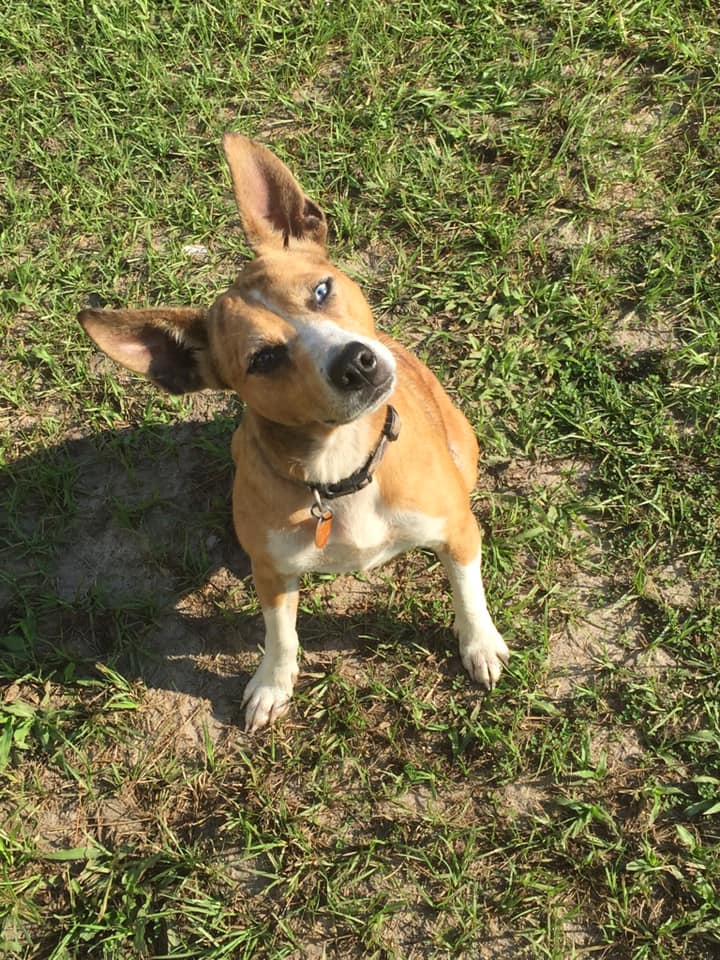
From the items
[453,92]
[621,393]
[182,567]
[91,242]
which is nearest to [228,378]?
[182,567]

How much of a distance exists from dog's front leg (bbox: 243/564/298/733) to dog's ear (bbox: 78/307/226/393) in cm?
98

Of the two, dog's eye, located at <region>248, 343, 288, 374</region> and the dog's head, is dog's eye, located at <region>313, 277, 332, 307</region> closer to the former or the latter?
the dog's head

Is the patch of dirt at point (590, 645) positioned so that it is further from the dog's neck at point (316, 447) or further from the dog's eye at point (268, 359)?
the dog's eye at point (268, 359)

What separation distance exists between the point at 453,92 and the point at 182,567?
11.7ft

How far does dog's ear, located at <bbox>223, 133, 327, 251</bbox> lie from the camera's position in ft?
A: 11.4

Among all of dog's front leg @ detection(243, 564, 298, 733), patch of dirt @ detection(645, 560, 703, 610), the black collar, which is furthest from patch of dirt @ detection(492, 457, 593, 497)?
the black collar

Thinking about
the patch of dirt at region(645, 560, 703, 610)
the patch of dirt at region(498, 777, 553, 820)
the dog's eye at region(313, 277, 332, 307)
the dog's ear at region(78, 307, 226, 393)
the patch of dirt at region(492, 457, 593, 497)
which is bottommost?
the patch of dirt at region(498, 777, 553, 820)

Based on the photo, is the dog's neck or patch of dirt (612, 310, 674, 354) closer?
the dog's neck

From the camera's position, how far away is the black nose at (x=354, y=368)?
3031 millimetres

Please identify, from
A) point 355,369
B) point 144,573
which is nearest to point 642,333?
point 355,369

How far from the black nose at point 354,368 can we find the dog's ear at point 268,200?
839 millimetres

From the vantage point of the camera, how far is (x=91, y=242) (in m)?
5.88

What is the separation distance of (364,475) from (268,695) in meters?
1.51

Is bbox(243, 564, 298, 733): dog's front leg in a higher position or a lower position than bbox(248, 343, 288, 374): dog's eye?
lower
